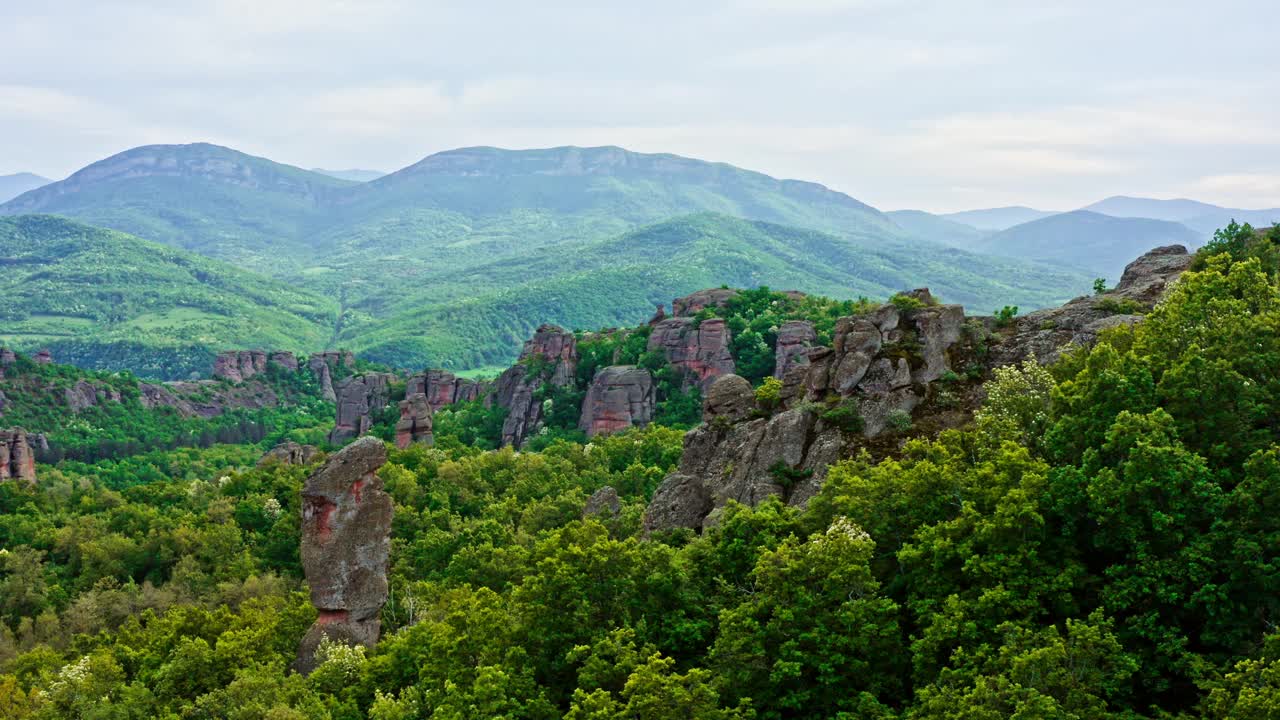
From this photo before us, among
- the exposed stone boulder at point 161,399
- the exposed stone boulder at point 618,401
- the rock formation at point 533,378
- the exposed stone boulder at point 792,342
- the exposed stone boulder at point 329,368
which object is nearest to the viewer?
the exposed stone boulder at point 792,342

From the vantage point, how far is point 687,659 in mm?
30422

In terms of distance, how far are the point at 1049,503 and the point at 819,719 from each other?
8368 mm

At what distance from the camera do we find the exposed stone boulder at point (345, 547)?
41.8 metres

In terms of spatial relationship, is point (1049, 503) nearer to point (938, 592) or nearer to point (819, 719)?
point (938, 592)

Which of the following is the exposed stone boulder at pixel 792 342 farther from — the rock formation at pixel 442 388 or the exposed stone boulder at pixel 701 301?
the rock formation at pixel 442 388

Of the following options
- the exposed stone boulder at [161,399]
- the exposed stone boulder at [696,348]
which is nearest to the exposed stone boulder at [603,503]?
the exposed stone boulder at [696,348]

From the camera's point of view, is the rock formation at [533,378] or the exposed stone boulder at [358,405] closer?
the rock formation at [533,378]

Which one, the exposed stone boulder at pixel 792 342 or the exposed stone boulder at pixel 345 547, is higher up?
the exposed stone boulder at pixel 792 342

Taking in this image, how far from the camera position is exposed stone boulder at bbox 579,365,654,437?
89.7 meters

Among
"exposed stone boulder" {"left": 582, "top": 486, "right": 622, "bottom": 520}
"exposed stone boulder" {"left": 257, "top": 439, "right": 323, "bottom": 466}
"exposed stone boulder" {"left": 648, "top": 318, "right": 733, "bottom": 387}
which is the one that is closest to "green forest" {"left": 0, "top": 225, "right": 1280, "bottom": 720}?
"exposed stone boulder" {"left": 582, "top": 486, "right": 622, "bottom": 520}

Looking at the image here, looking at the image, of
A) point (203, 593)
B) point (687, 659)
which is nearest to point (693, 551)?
point (687, 659)

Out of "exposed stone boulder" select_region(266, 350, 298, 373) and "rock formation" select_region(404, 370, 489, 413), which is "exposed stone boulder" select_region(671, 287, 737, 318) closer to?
"rock formation" select_region(404, 370, 489, 413)

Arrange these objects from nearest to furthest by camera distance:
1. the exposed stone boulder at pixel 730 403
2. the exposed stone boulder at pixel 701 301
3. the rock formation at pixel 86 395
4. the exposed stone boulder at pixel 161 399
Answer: the exposed stone boulder at pixel 730 403
the exposed stone boulder at pixel 701 301
the rock formation at pixel 86 395
the exposed stone boulder at pixel 161 399

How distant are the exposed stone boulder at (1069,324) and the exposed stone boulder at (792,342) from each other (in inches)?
1435
